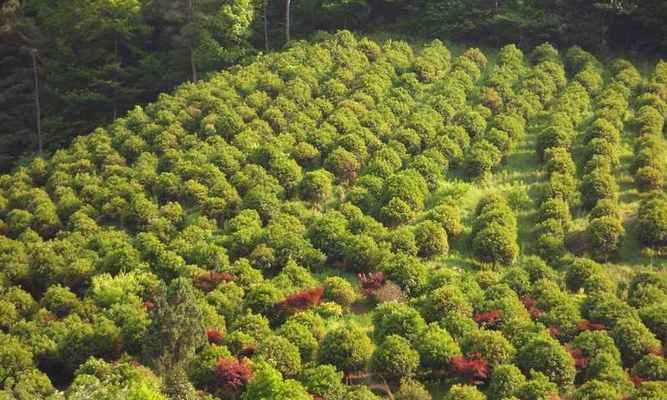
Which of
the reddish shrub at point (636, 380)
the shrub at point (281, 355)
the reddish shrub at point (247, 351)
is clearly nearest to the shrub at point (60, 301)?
the reddish shrub at point (247, 351)

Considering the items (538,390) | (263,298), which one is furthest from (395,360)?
(263,298)

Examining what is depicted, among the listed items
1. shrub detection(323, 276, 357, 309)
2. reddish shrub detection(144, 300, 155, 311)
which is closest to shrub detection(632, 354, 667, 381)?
shrub detection(323, 276, 357, 309)

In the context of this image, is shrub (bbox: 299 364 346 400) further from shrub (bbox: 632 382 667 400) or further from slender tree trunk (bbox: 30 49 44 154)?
slender tree trunk (bbox: 30 49 44 154)

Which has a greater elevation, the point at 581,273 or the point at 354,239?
the point at 354,239

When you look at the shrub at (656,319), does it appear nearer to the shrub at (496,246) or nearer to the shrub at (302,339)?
the shrub at (496,246)

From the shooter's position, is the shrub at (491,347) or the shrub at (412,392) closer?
the shrub at (412,392)

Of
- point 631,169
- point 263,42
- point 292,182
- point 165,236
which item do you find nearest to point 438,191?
point 292,182

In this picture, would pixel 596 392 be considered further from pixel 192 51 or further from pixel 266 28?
pixel 266 28
